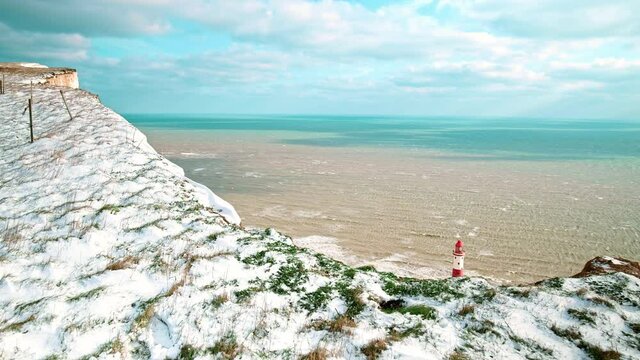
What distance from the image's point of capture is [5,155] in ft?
40.6

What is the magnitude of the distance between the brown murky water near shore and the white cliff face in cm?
846

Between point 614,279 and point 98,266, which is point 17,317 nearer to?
point 98,266

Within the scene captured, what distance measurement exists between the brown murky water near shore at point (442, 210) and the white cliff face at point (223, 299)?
8460mm

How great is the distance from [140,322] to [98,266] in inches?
75.8

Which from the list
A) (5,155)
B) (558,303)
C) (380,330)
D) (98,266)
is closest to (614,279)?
(558,303)

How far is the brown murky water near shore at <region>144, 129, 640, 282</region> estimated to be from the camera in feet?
56.0

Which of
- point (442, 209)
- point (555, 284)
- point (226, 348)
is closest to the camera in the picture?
point (226, 348)

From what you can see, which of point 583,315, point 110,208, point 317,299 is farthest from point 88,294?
point 583,315

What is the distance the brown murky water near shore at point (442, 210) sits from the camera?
17078mm

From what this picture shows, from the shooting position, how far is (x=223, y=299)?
6.19 metres

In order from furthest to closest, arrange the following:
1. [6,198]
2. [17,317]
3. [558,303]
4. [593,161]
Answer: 1. [593,161]
2. [6,198]
3. [558,303]
4. [17,317]

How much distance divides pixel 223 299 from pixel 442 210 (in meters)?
20.2

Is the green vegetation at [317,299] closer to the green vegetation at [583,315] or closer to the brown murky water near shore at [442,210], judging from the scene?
the green vegetation at [583,315]

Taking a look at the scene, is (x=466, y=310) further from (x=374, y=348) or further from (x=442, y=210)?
(x=442, y=210)
